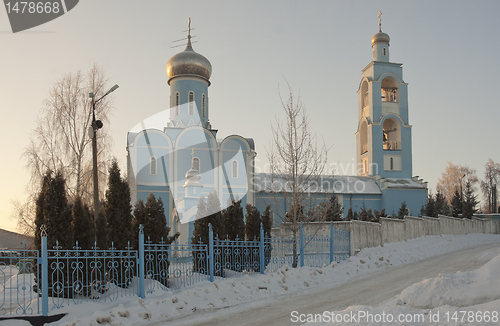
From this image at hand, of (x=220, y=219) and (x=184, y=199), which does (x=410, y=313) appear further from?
(x=184, y=199)

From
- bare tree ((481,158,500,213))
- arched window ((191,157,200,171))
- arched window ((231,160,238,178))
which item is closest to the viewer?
arched window ((191,157,200,171))

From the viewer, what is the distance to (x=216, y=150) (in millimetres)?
23938

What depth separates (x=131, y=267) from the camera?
→ 748cm

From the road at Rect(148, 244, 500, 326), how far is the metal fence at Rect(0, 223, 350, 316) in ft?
4.91

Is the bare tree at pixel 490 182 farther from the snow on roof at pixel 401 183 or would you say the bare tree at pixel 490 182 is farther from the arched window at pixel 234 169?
the arched window at pixel 234 169

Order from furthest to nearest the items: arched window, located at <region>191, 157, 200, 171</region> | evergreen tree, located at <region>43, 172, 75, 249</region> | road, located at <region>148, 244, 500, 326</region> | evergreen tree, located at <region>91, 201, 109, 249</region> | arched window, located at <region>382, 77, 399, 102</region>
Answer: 1. arched window, located at <region>382, 77, 399, 102</region>
2. arched window, located at <region>191, 157, 200, 171</region>
3. evergreen tree, located at <region>91, 201, 109, 249</region>
4. evergreen tree, located at <region>43, 172, 75, 249</region>
5. road, located at <region>148, 244, 500, 326</region>

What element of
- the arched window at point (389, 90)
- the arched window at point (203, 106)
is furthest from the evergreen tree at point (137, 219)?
the arched window at point (389, 90)

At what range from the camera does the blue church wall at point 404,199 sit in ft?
101

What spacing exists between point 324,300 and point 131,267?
3.53m

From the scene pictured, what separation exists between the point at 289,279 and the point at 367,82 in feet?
87.0

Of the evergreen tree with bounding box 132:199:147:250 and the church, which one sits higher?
the church

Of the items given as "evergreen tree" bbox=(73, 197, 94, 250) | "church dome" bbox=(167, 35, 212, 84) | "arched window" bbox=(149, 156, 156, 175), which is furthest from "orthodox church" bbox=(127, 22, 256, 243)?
"evergreen tree" bbox=(73, 197, 94, 250)

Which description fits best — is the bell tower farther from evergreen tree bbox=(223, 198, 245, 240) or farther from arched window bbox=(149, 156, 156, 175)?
Result: evergreen tree bbox=(223, 198, 245, 240)

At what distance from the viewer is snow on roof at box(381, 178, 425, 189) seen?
31.2 m
